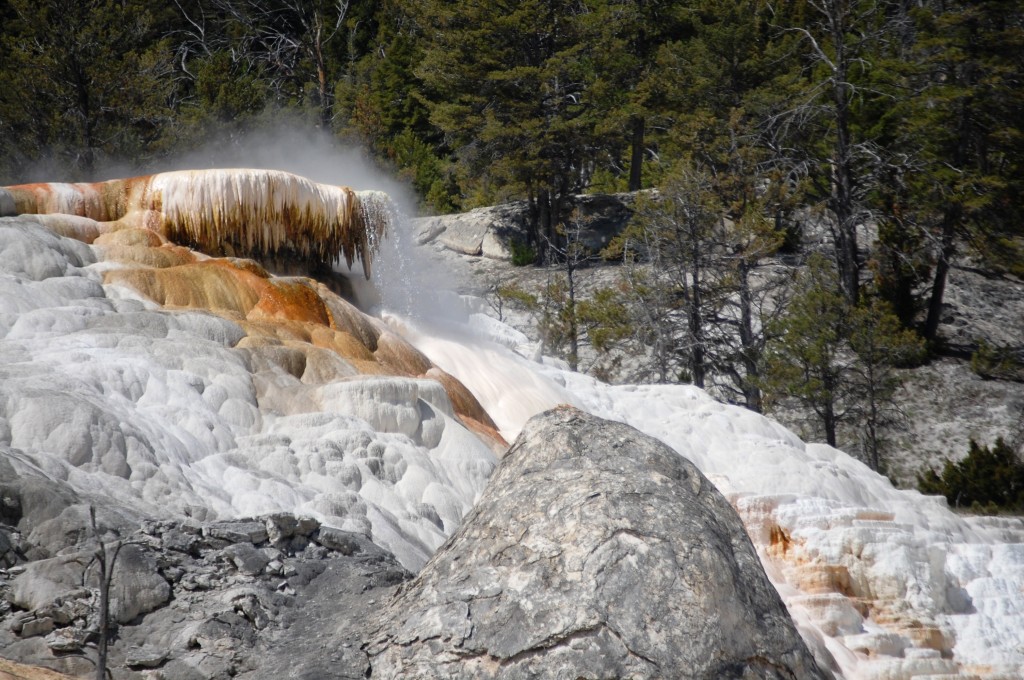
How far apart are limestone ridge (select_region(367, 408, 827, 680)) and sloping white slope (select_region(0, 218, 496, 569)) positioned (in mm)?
2048

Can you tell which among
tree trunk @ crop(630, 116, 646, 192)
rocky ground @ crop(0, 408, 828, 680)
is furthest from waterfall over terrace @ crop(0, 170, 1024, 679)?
tree trunk @ crop(630, 116, 646, 192)

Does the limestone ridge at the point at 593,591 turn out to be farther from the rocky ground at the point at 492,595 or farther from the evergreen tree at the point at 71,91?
the evergreen tree at the point at 71,91

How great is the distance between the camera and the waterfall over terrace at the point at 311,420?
5.86 m

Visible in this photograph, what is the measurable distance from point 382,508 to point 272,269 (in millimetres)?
5096

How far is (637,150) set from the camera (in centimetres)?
2727

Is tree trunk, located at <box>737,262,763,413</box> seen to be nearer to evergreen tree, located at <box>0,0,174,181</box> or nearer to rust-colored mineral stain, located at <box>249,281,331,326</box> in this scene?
rust-colored mineral stain, located at <box>249,281,331,326</box>

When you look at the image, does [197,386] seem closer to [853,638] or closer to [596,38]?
[853,638]

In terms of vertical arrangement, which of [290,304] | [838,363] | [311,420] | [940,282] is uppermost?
[290,304]

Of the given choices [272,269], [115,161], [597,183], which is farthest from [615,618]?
[597,183]

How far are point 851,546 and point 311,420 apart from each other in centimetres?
363

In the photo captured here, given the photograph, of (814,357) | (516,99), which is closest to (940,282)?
(814,357)

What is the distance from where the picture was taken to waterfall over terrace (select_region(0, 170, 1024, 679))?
5.86 metres

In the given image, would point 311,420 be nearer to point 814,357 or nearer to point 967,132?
point 814,357

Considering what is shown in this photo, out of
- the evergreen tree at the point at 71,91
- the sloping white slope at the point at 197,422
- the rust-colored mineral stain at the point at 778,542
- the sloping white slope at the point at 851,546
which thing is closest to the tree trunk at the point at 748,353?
the sloping white slope at the point at 851,546
